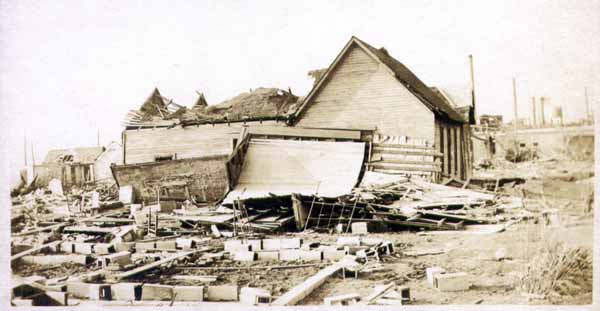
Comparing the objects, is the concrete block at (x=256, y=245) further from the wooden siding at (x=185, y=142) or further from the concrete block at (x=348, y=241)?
the wooden siding at (x=185, y=142)

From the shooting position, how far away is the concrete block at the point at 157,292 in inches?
178

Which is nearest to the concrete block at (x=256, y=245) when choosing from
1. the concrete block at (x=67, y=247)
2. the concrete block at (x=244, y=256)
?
the concrete block at (x=244, y=256)

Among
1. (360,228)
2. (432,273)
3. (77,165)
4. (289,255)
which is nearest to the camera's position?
(432,273)

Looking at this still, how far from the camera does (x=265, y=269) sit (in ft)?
16.2

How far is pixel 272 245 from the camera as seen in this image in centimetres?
552

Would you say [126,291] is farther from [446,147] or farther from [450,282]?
[446,147]

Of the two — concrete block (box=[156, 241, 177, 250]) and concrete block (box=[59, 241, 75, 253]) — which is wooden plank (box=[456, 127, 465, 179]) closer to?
concrete block (box=[156, 241, 177, 250])

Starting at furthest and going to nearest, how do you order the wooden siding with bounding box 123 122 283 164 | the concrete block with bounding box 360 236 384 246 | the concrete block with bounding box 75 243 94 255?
the wooden siding with bounding box 123 122 283 164, the concrete block with bounding box 75 243 94 255, the concrete block with bounding box 360 236 384 246

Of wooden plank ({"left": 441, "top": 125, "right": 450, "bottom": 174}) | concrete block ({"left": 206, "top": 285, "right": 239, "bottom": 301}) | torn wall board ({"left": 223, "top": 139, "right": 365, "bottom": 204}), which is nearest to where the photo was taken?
concrete block ({"left": 206, "top": 285, "right": 239, "bottom": 301})

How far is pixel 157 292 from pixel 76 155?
319 centimetres

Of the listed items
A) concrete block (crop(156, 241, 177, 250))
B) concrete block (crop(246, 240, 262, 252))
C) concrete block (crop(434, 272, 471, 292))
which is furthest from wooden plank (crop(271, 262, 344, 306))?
concrete block (crop(156, 241, 177, 250))

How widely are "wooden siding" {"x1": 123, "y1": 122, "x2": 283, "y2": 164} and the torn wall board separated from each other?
1.51 meters

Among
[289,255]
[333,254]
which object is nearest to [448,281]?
[333,254]

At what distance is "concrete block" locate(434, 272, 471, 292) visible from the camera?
14.4 feet
